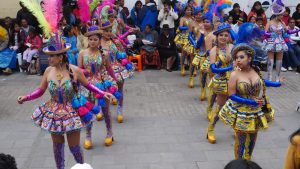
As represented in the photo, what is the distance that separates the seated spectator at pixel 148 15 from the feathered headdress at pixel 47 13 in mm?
7909

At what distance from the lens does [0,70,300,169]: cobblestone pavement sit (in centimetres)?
568

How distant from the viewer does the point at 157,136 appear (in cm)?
658

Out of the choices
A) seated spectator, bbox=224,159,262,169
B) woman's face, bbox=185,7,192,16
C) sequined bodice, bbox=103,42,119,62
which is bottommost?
seated spectator, bbox=224,159,262,169

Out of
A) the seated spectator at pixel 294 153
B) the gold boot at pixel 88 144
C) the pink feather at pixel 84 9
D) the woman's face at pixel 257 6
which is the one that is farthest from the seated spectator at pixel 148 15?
the seated spectator at pixel 294 153

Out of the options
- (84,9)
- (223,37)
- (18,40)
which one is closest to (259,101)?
(223,37)

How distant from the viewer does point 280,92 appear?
30.7ft

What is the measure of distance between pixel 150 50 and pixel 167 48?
0.53 m

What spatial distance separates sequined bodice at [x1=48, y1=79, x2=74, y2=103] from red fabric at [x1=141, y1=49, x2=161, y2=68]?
722cm

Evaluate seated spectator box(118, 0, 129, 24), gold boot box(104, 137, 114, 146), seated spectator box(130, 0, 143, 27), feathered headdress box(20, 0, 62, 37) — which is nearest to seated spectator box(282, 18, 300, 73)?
seated spectator box(130, 0, 143, 27)

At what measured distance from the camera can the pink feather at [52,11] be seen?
477 centimetres

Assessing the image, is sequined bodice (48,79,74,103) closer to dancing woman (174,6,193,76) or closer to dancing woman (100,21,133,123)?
dancing woman (100,21,133,123)

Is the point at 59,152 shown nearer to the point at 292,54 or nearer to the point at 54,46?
the point at 54,46

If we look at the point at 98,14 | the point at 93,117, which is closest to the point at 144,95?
the point at 98,14

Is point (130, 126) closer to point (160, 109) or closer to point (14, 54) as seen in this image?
point (160, 109)
